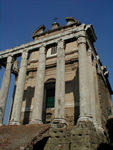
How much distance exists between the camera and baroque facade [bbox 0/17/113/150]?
524 inches

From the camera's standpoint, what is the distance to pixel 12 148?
11.5 metres

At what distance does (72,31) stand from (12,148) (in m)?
13.6

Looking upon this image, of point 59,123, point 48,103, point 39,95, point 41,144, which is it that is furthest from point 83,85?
point 48,103

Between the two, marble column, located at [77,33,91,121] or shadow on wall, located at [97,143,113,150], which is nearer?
shadow on wall, located at [97,143,113,150]

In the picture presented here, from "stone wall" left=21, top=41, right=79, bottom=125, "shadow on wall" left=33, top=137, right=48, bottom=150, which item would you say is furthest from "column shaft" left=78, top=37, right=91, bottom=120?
"shadow on wall" left=33, top=137, right=48, bottom=150

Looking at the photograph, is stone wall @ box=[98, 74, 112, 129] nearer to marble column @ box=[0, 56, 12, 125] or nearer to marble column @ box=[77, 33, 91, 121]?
marble column @ box=[77, 33, 91, 121]

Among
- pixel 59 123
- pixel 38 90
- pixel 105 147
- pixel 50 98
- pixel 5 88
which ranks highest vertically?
pixel 5 88

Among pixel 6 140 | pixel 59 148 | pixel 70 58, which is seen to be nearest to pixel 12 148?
pixel 6 140

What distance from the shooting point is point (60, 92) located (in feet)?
53.8

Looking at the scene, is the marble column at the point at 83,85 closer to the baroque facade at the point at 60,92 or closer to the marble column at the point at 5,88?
the baroque facade at the point at 60,92

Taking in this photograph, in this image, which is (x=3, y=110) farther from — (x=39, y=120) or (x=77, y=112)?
(x=77, y=112)

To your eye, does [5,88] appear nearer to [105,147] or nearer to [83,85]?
[83,85]

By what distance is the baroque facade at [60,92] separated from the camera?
524 inches

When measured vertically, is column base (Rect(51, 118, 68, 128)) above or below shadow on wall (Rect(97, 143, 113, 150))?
above
